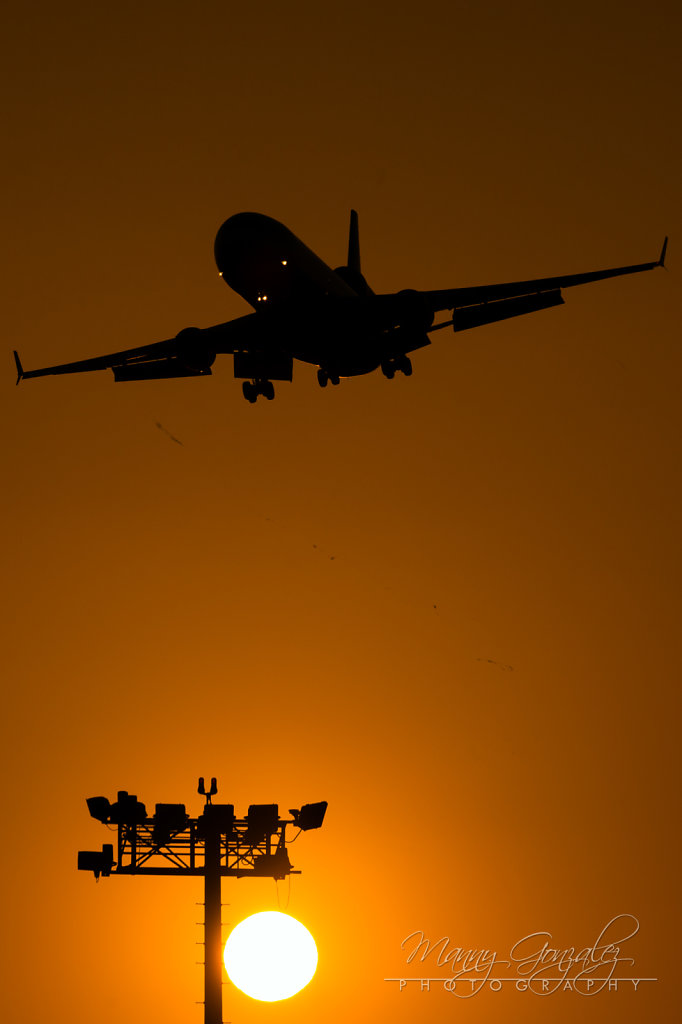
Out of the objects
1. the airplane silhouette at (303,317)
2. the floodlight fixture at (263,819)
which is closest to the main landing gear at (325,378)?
the airplane silhouette at (303,317)

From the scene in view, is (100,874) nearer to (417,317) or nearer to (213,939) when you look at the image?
(213,939)

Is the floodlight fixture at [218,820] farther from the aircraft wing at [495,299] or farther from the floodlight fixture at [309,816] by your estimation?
the aircraft wing at [495,299]

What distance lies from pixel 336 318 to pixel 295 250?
6.91 feet

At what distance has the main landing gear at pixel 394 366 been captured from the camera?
163 ft

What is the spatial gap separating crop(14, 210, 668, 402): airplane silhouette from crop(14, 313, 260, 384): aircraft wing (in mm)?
28

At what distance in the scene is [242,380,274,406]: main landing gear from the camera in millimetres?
51875

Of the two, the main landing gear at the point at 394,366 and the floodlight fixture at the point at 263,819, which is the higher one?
the main landing gear at the point at 394,366

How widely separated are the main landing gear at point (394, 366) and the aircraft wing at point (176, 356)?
3.82 m

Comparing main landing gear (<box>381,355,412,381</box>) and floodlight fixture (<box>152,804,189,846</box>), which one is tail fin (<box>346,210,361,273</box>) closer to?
main landing gear (<box>381,355,412,381</box>)

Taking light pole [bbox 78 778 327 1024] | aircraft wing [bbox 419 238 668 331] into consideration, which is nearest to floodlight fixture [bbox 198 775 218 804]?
light pole [bbox 78 778 327 1024]

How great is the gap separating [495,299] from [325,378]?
5.31 m

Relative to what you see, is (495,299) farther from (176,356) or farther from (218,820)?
(218,820)

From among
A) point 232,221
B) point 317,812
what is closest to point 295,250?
point 232,221

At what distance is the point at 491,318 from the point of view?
48.0 metres
